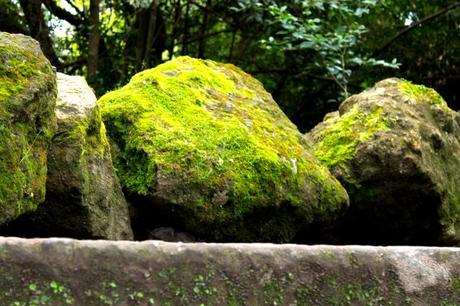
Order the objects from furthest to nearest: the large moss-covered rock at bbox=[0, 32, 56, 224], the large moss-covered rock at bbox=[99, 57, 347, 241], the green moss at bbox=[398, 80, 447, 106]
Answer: the green moss at bbox=[398, 80, 447, 106] < the large moss-covered rock at bbox=[99, 57, 347, 241] < the large moss-covered rock at bbox=[0, 32, 56, 224]

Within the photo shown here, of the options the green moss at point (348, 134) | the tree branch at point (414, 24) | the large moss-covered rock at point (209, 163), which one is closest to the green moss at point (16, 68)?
the large moss-covered rock at point (209, 163)

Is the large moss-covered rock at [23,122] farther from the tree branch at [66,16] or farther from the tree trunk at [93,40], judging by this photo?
the tree branch at [66,16]

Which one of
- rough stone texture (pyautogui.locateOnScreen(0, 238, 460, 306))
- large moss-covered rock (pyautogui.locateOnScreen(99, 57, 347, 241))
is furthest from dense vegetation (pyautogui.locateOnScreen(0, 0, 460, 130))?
rough stone texture (pyautogui.locateOnScreen(0, 238, 460, 306))

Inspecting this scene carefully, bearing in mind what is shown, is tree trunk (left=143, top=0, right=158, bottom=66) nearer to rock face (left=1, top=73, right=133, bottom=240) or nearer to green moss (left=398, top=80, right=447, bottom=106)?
green moss (left=398, top=80, right=447, bottom=106)

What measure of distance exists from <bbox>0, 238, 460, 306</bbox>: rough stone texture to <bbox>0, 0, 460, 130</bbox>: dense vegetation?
172 inches

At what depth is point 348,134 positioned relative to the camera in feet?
11.4

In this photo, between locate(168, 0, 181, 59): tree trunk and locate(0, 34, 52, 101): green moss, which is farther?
locate(168, 0, 181, 59): tree trunk

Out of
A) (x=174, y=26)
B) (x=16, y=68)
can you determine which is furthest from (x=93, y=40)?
(x=16, y=68)

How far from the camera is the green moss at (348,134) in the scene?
341 centimetres

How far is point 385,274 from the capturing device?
1.64 m

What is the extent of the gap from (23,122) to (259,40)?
500cm

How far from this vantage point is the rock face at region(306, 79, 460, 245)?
3361 mm

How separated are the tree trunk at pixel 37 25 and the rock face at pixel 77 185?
3.88 metres

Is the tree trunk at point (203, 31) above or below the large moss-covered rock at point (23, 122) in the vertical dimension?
below
